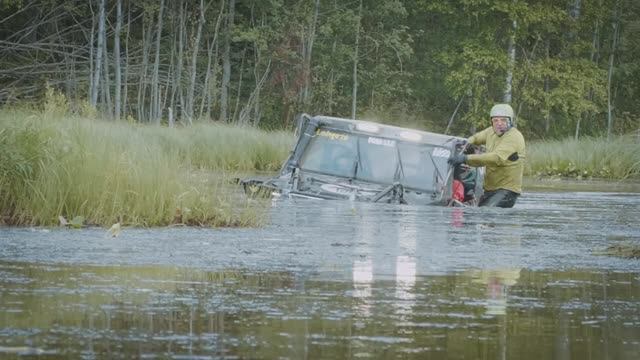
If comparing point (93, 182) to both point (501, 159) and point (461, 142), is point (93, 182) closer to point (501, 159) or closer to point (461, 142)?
point (501, 159)

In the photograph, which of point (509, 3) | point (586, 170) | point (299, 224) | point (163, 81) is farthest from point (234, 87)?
point (299, 224)

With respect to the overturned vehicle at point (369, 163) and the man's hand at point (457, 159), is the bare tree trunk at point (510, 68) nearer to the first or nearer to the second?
the overturned vehicle at point (369, 163)

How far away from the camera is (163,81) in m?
54.3

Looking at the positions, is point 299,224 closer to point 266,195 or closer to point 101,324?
A: point 266,195

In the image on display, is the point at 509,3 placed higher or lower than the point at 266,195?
higher

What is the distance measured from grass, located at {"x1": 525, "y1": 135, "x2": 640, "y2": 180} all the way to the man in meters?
14.7

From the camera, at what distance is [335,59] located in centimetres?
5691

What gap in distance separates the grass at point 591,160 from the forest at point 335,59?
1027 centimetres

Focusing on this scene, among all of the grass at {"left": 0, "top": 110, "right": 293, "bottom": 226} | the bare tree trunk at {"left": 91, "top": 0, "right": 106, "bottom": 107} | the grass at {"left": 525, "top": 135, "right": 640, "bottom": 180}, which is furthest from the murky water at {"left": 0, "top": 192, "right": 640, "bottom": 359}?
the bare tree trunk at {"left": 91, "top": 0, "right": 106, "bottom": 107}

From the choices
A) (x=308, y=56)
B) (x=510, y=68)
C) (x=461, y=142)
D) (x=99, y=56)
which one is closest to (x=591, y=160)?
(x=510, y=68)

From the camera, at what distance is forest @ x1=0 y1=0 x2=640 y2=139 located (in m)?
48.5

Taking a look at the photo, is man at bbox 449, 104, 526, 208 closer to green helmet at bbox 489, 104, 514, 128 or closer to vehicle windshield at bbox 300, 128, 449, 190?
green helmet at bbox 489, 104, 514, 128

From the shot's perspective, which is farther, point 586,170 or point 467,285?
point 586,170

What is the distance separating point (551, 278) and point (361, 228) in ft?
15.3
